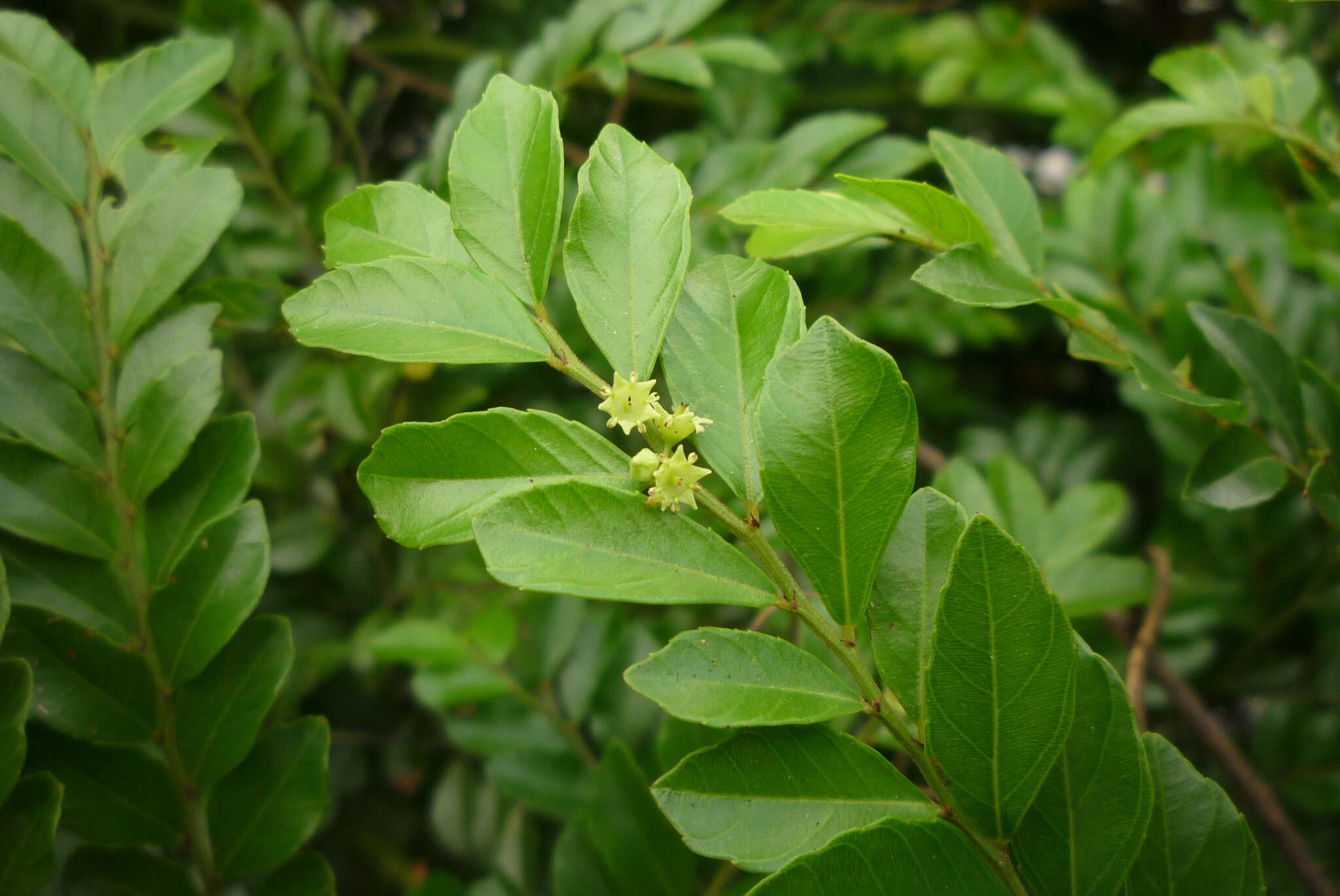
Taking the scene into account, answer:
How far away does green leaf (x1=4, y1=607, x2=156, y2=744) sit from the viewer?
18.5 inches

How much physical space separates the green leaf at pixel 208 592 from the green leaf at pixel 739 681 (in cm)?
25

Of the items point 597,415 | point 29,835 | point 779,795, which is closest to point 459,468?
point 779,795

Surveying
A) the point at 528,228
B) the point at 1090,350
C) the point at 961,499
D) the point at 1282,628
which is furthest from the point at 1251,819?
the point at 528,228

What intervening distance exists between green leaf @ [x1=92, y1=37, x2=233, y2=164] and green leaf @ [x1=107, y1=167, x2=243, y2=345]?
6 centimetres

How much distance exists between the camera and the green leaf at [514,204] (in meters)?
0.42

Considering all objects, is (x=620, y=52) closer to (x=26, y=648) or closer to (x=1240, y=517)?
(x=26, y=648)

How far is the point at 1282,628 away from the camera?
904mm

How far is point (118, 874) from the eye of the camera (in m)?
0.51

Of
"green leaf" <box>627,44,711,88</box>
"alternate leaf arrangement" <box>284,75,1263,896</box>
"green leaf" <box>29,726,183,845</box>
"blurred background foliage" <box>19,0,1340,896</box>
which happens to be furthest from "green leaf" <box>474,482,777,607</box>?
"green leaf" <box>627,44,711,88</box>

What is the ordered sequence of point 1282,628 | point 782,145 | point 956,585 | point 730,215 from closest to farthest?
point 956,585, point 730,215, point 782,145, point 1282,628

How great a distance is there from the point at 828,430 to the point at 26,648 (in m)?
0.44

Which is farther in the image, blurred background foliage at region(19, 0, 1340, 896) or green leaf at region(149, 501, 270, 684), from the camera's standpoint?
blurred background foliage at region(19, 0, 1340, 896)

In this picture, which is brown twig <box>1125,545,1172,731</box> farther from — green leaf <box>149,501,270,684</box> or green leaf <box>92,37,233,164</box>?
green leaf <box>92,37,233,164</box>

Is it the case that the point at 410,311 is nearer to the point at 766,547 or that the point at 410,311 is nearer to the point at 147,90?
the point at 766,547
